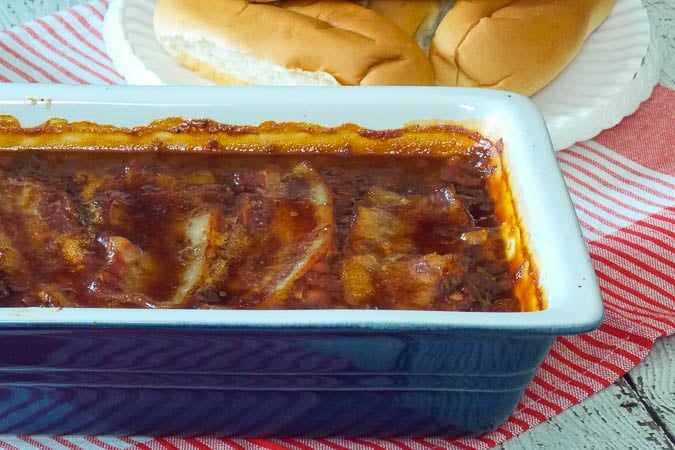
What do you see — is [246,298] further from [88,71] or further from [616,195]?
[88,71]

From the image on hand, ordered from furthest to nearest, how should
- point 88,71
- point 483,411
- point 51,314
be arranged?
point 88,71, point 483,411, point 51,314

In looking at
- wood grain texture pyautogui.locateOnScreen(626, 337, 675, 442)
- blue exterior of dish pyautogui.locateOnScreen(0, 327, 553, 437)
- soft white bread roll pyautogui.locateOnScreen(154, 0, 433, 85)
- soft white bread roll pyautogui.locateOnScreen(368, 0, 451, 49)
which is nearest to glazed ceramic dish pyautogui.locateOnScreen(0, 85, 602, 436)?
blue exterior of dish pyautogui.locateOnScreen(0, 327, 553, 437)

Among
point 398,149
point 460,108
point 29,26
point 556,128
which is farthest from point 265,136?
point 29,26

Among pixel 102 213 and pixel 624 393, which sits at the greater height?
pixel 102 213

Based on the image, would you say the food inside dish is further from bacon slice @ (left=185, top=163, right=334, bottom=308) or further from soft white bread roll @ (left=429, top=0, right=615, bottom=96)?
soft white bread roll @ (left=429, top=0, right=615, bottom=96)

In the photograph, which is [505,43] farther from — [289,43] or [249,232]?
[249,232]

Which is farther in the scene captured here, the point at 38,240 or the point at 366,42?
the point at 366,42

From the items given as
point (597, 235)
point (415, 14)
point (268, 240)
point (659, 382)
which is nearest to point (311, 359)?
point (268, 240)
